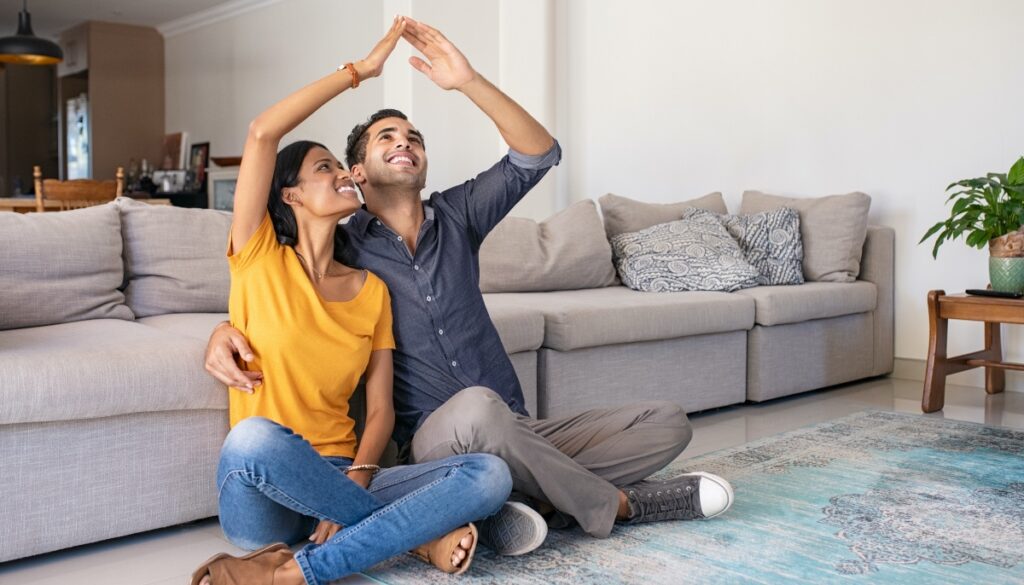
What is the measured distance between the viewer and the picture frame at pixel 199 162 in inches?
359

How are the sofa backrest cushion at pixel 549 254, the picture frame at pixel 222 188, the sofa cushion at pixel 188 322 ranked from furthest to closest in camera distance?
the picture frame at pixel 222 188 < the sofa backrest cushion at pixel 549 254 < the sofa cushion at pixel 188 322

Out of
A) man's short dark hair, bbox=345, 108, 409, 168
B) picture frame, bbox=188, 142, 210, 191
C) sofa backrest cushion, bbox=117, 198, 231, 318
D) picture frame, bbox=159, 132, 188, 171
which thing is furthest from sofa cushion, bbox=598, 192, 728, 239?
picture frame, bbox=159, 132, 188, 171

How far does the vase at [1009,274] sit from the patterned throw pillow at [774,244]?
88cm

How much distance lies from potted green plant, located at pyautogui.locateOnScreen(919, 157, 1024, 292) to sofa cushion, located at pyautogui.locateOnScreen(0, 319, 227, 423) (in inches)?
117

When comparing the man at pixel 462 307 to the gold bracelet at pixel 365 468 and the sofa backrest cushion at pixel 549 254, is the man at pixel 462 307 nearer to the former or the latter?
the gold bracelet at pixel 365 468

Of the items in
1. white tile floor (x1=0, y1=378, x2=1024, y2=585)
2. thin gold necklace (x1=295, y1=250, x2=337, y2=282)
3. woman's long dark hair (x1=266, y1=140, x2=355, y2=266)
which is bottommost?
white tile floor (x1=0, y1=378, x2=1024, y2=585)

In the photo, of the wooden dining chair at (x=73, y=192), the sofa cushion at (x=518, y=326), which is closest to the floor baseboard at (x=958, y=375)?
the sofa cushion at (x=518, y=326)

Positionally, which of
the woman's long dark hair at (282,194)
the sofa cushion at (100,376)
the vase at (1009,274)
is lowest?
the sofa cushion at (100,376)

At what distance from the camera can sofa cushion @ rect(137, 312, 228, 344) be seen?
252cm

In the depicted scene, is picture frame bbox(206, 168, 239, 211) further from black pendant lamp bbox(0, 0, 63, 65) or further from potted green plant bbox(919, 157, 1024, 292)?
potted green plant bbox(919, 157, 1024, 292)

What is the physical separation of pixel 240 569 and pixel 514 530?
0.56 meters

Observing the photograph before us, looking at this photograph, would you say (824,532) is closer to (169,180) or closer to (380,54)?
(380,54)

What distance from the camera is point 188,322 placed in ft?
8.88

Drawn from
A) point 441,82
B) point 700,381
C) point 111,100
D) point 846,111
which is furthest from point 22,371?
point 111,100
